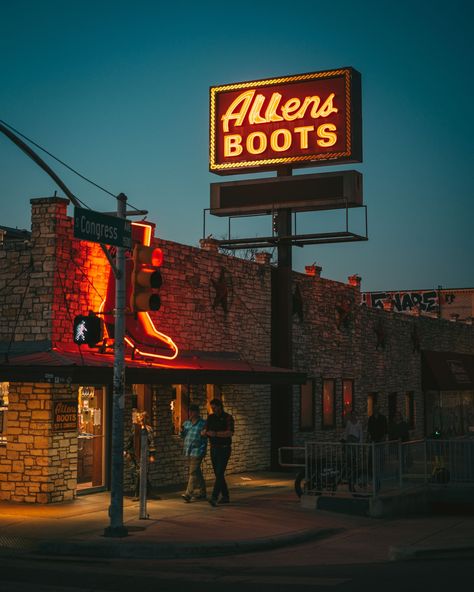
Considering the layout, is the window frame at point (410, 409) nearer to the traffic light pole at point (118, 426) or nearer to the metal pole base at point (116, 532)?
the traffic light pole at point (118, 426)

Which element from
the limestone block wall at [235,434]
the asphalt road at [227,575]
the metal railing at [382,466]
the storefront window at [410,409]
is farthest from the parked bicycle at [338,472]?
the storefront window at [410,409]

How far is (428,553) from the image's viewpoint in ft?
45.5

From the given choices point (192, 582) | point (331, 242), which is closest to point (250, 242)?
point (331, 242)

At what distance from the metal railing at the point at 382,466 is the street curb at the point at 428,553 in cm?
401

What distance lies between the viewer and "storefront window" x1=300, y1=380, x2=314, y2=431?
2880 centimetres

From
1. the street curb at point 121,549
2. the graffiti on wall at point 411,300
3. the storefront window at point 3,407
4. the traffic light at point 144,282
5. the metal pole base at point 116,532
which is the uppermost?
the graffiti on wall at point 411,300

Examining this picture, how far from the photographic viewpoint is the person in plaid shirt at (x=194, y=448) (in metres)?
18.4

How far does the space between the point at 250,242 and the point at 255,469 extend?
7.34m

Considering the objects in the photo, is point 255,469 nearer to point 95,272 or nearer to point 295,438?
point 295,438

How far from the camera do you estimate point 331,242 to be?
28.4 meters

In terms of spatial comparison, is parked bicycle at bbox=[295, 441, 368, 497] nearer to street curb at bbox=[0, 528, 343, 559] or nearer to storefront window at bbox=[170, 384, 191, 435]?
storefront window at bbox=[170, 384, 191, 435]

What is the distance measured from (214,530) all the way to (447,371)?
27629mm

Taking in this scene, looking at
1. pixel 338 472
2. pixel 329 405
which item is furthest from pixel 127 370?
pixel 329 405

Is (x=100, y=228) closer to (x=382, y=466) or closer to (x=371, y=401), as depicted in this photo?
(x=382, y=466)
